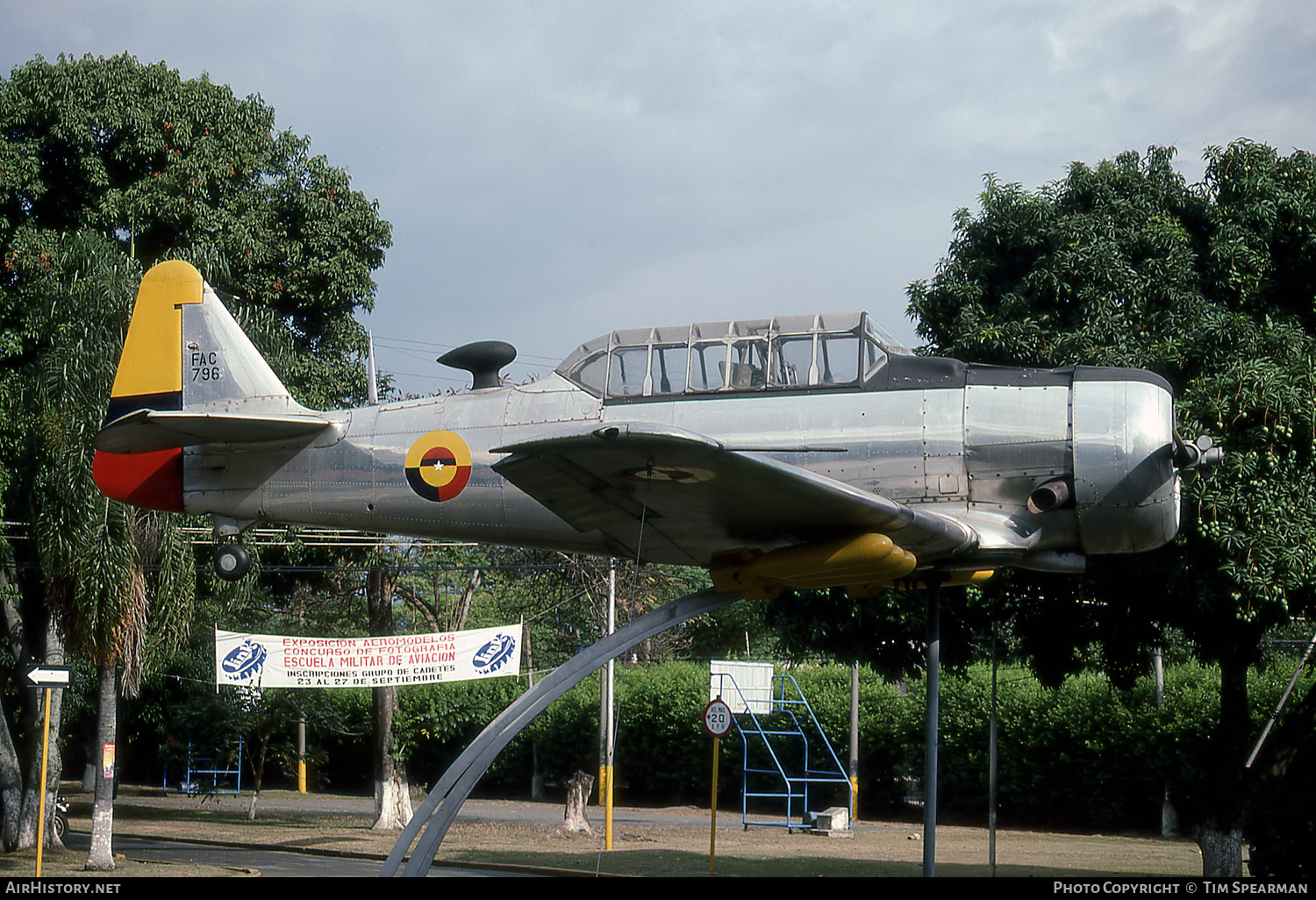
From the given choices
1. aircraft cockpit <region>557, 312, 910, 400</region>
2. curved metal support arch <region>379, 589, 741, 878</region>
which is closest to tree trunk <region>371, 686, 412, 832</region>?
aircraft cockpit <region>557, 312, 910, 400</region>

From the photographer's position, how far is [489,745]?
775 cm

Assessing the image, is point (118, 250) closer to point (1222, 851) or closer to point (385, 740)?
point (385, 740)

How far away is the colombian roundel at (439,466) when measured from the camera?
10055 millimetres

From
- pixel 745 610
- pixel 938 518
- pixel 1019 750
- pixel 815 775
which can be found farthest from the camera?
pixel 745 610

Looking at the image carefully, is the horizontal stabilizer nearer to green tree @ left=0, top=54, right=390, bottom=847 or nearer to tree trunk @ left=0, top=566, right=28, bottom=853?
green tree @ left=0, top=54, right=390, bottom=847

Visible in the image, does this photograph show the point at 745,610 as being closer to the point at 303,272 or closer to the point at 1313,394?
the point at 303,272

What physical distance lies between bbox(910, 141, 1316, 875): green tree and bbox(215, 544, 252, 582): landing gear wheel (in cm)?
804

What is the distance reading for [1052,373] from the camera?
361 inches

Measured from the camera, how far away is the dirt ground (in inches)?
751

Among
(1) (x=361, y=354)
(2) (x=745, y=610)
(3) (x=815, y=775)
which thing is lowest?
(3) (x=815, y=775)

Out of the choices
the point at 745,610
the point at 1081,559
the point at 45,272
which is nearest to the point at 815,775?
the point at 745,610

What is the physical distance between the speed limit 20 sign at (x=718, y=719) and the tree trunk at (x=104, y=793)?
355 inches

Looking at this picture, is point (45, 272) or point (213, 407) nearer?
point (213, 407)

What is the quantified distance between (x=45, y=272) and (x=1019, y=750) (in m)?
24.4
